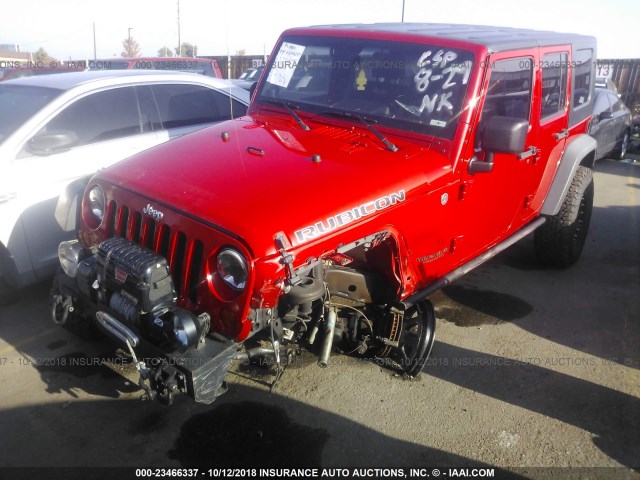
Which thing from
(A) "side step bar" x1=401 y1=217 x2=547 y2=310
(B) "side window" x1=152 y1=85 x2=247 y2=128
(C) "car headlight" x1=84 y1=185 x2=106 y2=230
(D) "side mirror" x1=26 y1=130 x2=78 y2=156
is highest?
(B) "side window" x1=152 y1=85 x2=247 y2=128

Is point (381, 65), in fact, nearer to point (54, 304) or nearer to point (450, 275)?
point (450, 275)

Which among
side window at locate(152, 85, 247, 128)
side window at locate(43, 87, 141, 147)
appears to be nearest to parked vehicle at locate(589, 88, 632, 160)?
side window at locate(152, 85, 247, 128)

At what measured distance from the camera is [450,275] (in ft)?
11.9

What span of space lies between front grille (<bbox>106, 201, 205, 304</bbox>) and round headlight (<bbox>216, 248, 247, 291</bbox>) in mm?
135

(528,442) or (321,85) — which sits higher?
(321,85)

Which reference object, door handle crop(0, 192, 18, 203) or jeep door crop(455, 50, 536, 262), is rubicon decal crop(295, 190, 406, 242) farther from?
door handle crop(0, 192, 18, 203)

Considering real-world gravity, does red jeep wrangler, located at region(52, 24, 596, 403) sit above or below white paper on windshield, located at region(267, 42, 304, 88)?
below

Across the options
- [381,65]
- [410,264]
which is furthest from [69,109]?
[410,264]

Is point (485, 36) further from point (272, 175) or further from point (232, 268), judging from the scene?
point (232, 268)

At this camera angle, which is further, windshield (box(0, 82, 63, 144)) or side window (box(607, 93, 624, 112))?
side window (box(607, 93, 624, 112))

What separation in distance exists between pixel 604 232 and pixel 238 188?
5.46 m

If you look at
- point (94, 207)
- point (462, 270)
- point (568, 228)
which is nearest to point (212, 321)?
point (94, 207)

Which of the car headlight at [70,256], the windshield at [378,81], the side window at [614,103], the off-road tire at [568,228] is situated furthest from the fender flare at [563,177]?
the side window at [614,103]

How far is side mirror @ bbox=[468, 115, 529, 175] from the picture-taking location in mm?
3248
